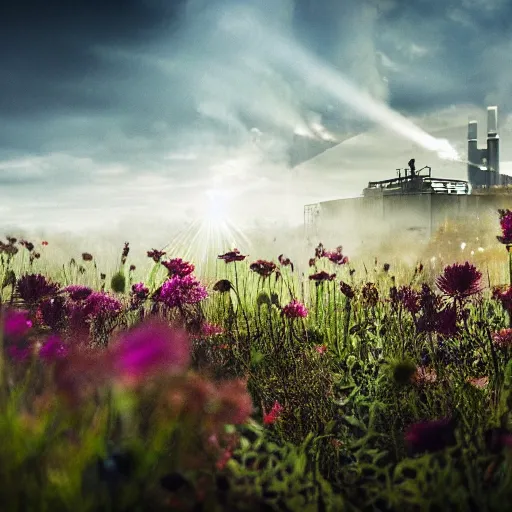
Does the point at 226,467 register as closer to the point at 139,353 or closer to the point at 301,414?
the point at 139,353

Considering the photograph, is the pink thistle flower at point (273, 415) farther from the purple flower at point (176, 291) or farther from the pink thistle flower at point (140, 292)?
the pink thistle flower at point (140, 292)

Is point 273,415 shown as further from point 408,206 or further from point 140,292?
point 408,206

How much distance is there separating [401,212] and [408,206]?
0.38 meters

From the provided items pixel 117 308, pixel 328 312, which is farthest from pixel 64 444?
pixel 328 312

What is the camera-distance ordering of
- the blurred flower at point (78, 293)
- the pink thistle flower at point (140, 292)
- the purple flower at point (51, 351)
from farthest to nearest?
the pink thistle flower at point (140, 292), the blurred flower at point (78, 293), the purple flower at point (51, 351)

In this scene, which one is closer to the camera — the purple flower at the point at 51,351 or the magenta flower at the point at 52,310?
the purple flower at the point at 51,351

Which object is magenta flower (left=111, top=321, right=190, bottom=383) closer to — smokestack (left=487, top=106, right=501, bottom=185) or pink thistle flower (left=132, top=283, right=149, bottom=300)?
pink thistle flower (left=132, top=283, right=149, bottom=300)

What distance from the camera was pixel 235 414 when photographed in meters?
1.49

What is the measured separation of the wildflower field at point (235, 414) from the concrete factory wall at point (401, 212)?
13.6 metres

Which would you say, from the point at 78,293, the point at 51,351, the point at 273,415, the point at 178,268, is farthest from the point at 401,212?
the point at 51,351

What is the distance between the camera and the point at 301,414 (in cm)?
240

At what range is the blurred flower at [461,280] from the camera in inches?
88.4

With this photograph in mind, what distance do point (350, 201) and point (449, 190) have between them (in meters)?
3.62

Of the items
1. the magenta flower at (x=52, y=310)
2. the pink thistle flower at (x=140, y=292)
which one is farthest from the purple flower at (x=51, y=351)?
the pink thistle flower at (x=140, y=292)
